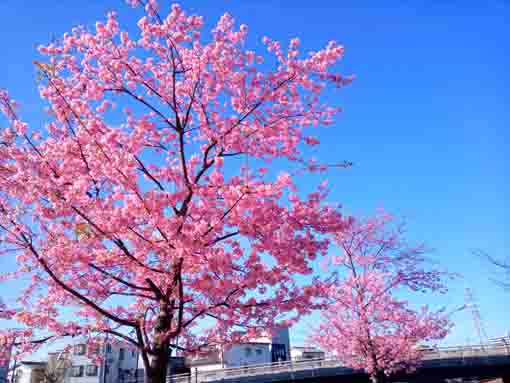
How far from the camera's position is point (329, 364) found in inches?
1268

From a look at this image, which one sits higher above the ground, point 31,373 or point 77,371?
point 31,373

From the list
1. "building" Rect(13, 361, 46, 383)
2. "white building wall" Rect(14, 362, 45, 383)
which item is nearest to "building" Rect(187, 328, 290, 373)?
"building" Rect(13, 361, 46, 383)

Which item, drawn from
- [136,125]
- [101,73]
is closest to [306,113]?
[136,125]

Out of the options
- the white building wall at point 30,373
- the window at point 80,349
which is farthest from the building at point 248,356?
the window at point 80,349

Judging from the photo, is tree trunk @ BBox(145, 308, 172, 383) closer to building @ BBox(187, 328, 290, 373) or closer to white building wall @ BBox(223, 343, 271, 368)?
building @ BBox(187, 328, 290, 373)

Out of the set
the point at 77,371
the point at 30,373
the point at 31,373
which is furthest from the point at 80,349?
the point at 30,373

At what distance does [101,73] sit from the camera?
267 inches

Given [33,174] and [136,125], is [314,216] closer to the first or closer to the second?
[136,125]

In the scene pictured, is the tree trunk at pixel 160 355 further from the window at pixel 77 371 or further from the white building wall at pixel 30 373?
the white building wall at pixel 30 373

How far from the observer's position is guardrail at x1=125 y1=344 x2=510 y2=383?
105ft

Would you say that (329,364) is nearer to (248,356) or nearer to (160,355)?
(248,356)

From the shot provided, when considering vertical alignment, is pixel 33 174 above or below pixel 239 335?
above

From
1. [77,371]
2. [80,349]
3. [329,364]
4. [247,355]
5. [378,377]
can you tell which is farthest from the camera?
[247,355]

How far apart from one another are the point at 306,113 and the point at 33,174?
16.1ft
